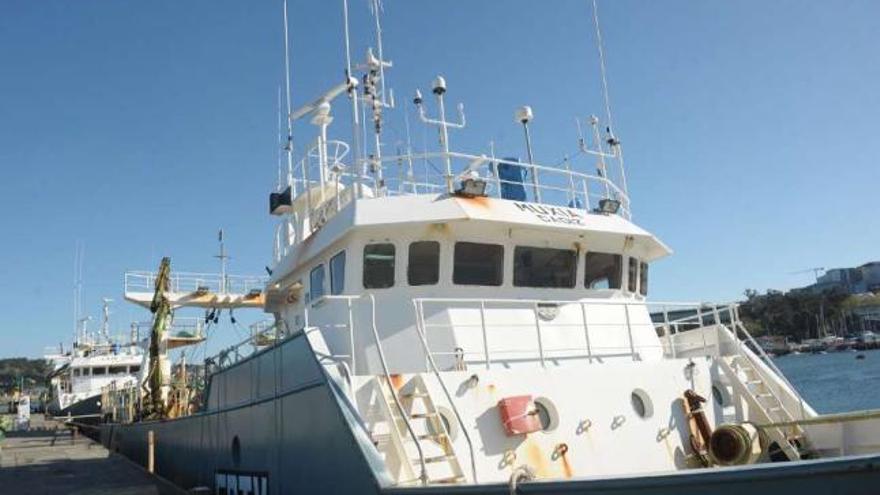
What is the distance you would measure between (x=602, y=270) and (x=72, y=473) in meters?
14.8

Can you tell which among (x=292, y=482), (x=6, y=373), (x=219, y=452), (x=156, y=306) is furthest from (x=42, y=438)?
(x=6, y=373)

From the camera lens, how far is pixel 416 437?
626cm

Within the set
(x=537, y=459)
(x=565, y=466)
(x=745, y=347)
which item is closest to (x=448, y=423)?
(x=537, y=459)

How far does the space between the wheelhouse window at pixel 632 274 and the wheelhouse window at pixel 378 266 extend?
387 cm

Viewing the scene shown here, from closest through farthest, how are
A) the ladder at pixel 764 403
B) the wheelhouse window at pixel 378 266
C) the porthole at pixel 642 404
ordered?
the porthole at pixel 642 404 < the ladder at pixel 764 403 < the wheelhouse window at pixel 378 266

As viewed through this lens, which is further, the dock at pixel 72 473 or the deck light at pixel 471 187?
the dock at pixel 72 473

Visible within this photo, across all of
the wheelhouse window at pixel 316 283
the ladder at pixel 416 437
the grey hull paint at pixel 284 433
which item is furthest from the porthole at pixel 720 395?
the wheelhouse window at pixel 316 283

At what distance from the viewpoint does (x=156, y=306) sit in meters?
19.0

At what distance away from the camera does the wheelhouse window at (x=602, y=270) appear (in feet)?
33.3

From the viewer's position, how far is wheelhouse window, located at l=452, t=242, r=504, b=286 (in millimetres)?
9164

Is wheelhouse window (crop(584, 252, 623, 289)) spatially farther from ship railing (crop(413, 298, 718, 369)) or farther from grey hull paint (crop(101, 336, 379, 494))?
grey hull paint (crop(101, 336, 379, 494))

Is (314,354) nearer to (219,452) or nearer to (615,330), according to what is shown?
(615,330)

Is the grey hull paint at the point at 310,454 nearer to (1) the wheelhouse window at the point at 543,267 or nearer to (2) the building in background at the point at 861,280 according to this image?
(1) the wheelhouse window at the point at 543,267

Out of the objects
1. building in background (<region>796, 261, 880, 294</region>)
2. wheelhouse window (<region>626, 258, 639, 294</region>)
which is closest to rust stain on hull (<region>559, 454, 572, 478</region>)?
wheelhouse window (<region>626, 258, 639, 294</region>)
